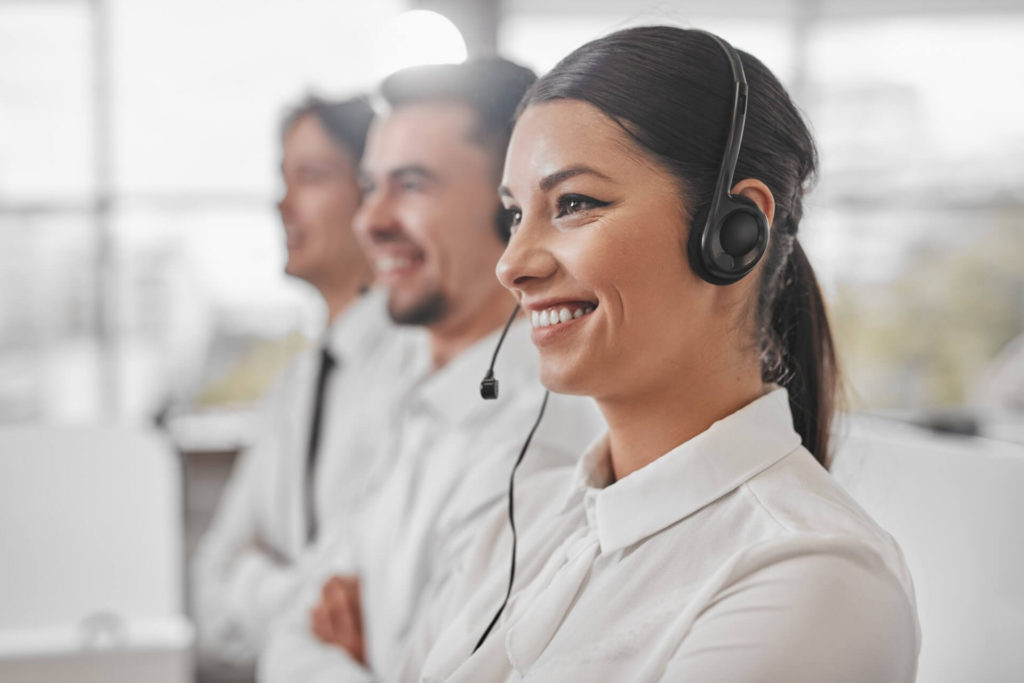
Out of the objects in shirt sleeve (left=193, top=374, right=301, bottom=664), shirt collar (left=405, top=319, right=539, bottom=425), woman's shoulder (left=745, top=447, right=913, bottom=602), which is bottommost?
shirt sleeve (left=193, top=374, right=301, bottom=664)

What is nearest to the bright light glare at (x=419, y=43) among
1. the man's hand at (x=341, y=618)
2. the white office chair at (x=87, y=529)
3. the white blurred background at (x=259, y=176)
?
the man's hand at (x=341, y=618)

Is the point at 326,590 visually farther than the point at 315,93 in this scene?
No

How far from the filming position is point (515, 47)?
13.9ft

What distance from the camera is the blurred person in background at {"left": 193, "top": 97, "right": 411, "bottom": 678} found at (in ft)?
6.62

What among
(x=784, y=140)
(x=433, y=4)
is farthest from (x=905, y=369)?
(x=784, y=140)

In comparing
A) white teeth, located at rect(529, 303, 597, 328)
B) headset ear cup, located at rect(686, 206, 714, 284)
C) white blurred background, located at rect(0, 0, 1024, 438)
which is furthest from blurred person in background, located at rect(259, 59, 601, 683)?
white blurred background, located at rect(0, 0, 1024, 438)

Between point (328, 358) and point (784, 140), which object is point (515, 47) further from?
point (784, 140)

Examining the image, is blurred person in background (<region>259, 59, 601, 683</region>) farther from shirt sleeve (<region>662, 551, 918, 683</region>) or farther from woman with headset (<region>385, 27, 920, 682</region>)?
shirt sleeve (<region>662, 551, 918, 683</region>)

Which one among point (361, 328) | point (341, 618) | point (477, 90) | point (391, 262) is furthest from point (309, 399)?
point (477, 90)

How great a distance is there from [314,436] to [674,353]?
1431 mm

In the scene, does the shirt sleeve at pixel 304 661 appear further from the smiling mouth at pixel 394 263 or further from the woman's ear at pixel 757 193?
the woman's ear at pixel 757 193

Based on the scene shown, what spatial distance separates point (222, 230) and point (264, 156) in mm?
359

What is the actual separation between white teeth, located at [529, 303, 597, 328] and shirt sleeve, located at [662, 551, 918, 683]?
0.85 feet

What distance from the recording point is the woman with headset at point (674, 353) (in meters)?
0.69
